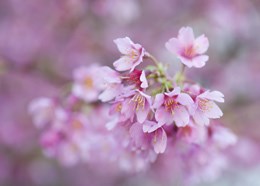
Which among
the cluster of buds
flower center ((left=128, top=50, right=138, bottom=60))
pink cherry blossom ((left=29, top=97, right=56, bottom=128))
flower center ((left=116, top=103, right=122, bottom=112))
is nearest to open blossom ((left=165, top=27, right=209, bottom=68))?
the cluster of buds

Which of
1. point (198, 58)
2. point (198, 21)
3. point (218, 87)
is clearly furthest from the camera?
→ point (198, 21)

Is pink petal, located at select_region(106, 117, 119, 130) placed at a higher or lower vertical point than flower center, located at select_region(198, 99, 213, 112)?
higher

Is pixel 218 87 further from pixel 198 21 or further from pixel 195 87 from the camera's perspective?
pixel 195 87

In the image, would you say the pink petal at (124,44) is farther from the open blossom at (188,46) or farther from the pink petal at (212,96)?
the pink petal at (212,96)

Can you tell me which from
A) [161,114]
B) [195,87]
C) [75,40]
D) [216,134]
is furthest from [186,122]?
[75,40]

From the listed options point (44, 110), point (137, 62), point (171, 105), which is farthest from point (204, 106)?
point (44, 110)

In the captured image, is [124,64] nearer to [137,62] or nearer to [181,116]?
[137,62]

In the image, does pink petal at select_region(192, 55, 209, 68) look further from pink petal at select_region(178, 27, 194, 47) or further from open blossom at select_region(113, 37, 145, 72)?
open blossom at select_region(113, 37, 145, 72)

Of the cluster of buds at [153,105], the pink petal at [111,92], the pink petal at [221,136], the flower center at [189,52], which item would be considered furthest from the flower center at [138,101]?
the pink petal at [221,136]
